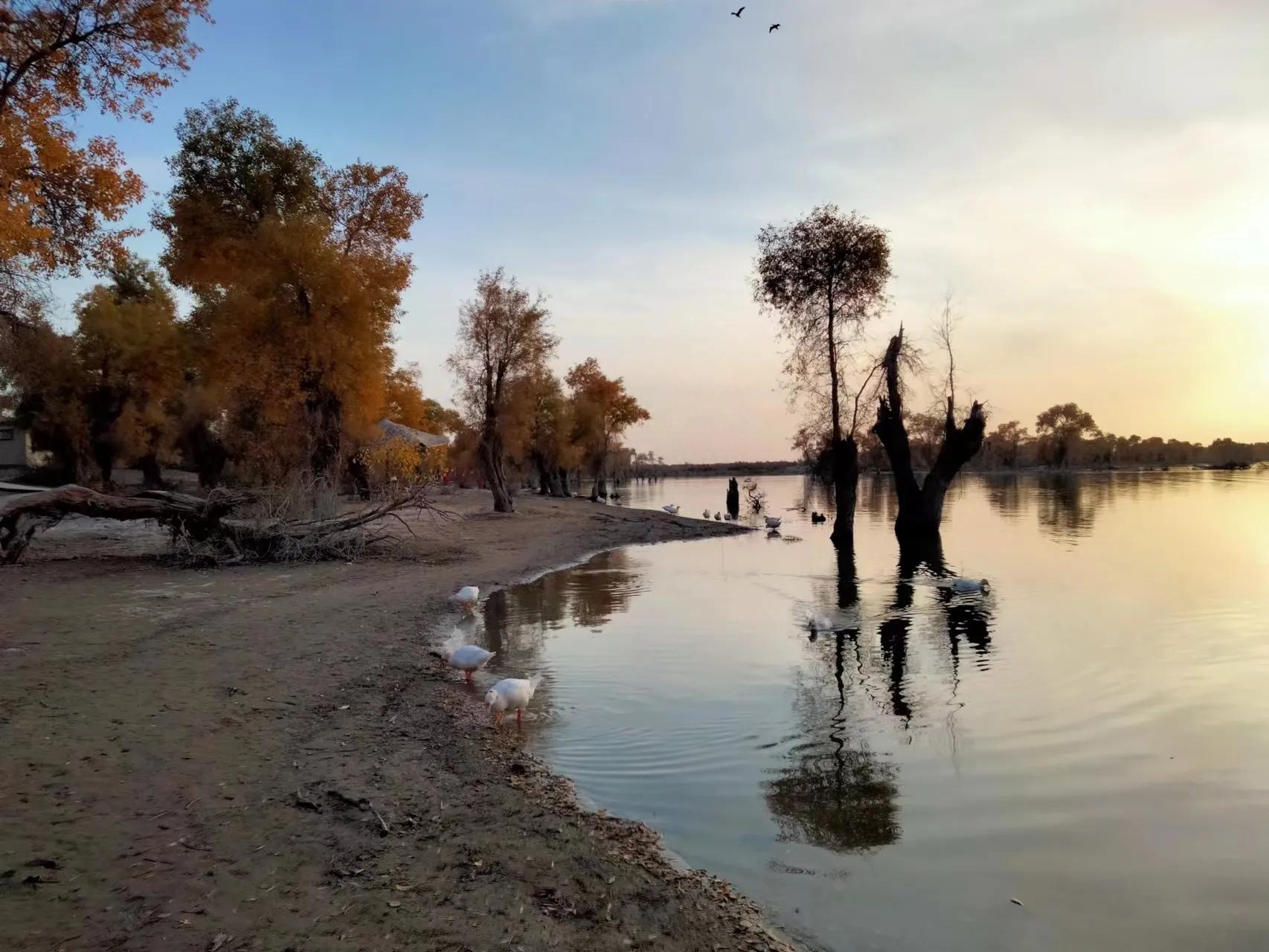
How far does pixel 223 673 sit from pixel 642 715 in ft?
13.4

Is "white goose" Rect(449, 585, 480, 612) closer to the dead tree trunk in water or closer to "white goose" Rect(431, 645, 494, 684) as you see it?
"white goose" Rect(431, 645, 494, 684)

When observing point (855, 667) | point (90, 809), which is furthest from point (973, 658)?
point (90, 809)

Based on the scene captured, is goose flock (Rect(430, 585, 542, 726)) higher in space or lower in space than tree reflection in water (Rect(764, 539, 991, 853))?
higher

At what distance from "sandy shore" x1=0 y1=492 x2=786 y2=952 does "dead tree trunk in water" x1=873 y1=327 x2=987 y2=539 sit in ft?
64.5

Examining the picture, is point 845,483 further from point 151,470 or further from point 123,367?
point 151,470

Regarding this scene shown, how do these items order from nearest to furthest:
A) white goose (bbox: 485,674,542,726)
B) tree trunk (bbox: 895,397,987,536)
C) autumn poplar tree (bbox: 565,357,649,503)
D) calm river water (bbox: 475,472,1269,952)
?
1. calm river water (bbox: 475,472,1269,952)
2. white goose (bbox: 485,674,542,726)
3. tree trunk (bbox: 895,397,987,536)
4. autumn poplar tree (bbox: 565,357,649,503)

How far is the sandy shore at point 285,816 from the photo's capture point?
3.34 meters

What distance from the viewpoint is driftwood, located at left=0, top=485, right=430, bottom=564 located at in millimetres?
12906

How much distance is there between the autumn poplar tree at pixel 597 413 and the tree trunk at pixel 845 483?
98.5ft

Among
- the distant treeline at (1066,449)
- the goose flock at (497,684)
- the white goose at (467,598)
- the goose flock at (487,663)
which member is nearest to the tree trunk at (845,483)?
the goose flock at (487,663)

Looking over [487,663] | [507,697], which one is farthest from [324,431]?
[507,697]

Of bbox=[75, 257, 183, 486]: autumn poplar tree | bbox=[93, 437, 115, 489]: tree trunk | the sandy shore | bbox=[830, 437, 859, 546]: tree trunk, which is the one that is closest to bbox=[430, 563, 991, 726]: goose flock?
the sandy shore

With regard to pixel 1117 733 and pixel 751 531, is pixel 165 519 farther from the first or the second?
pixel 751 531

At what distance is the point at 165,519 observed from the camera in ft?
47.3
